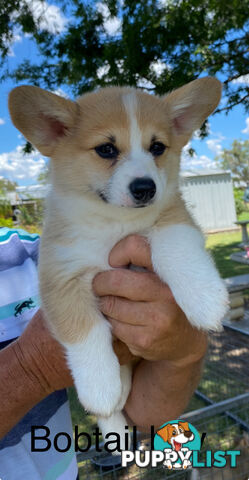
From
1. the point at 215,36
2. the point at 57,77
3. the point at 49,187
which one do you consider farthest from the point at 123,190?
the point at 57,77

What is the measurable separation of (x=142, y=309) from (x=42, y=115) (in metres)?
0.92

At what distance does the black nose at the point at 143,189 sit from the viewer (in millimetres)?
1362

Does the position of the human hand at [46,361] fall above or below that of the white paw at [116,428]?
above

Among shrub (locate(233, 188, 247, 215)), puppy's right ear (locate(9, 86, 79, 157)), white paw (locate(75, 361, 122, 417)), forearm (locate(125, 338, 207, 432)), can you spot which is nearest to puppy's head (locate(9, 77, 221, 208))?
puppy's right ear (locate(9, 86, 79, 157))

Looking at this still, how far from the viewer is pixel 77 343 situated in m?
1.44

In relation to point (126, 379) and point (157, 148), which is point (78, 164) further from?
point (126, 379)

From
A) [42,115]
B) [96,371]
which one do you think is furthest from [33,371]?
[42,115]

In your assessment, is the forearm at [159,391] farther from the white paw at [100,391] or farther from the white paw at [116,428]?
the white paw at [100,391]

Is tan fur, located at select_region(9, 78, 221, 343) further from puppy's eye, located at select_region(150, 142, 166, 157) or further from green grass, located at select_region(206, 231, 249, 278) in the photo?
green grass, located at select_region(206, 231, 249, 278)

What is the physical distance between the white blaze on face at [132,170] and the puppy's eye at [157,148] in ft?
0.14

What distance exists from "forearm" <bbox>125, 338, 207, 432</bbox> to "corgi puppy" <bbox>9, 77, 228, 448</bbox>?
74 millimetres

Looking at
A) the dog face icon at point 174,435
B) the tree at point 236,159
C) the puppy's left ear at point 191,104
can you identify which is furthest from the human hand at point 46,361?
the tree at point 236,159

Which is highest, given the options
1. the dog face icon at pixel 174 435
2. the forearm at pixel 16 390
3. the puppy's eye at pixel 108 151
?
the puppy's eye at pixel 108 151

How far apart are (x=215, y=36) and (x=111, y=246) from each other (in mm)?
3546
